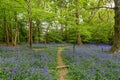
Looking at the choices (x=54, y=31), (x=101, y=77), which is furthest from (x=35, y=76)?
(x=54, y=31)

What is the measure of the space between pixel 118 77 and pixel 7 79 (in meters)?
5.02

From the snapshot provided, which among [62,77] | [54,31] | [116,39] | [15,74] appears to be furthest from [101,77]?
[54,31]

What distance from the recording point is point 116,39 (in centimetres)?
2061

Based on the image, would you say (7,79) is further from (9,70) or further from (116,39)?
(116,39)

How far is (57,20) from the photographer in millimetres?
22953

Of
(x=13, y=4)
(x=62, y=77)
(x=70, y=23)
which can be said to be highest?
(x=13, y=4)

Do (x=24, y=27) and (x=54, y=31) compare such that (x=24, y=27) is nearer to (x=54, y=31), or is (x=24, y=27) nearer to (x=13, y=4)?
(x=54, y=31)

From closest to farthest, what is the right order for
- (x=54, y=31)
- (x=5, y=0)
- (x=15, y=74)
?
(x=15, y=74), (x=5, y=0), (x=54, y=31)

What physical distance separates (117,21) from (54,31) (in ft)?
86.9

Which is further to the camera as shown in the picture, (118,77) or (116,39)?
(116,39)

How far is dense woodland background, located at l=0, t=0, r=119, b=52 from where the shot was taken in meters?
19.9

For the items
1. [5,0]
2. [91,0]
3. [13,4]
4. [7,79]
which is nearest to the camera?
[7,79]

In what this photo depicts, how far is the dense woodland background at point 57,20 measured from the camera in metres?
19.9

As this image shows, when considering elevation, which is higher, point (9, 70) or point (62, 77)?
point (9, 70)
